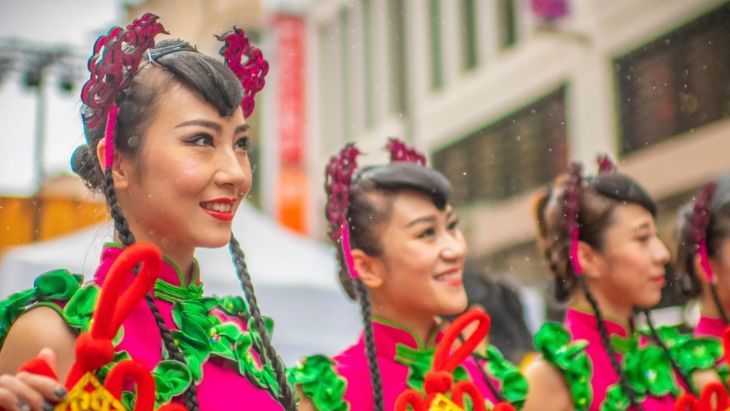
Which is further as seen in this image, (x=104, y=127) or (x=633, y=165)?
(x=633, y=165)

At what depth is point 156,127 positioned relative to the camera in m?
2.08

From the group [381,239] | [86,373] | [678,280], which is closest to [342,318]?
[678,280]

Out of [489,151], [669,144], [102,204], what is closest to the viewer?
[102,204]

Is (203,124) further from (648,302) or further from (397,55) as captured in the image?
(397,55)

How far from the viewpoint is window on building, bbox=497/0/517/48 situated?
46.8 feet

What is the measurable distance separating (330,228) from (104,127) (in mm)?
1009

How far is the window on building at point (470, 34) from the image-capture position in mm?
14820

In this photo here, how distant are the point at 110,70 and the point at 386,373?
3.97 feet

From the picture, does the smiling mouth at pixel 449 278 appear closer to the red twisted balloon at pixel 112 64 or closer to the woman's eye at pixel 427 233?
the woman's eye at pixel 427 233

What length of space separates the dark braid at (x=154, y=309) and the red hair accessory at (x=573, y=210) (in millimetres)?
1510

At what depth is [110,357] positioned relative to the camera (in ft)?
5.73

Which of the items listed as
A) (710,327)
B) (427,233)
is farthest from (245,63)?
(710,327)

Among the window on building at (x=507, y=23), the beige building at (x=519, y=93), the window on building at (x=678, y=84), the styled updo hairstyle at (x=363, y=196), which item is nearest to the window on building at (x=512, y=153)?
the beige building at (x=519, y=93)

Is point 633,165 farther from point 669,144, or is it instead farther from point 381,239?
point 381,239
